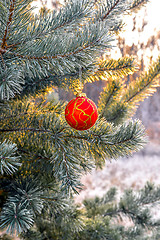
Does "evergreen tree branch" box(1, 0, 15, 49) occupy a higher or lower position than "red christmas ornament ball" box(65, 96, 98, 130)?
higher

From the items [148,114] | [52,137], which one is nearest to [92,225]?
[52,137]

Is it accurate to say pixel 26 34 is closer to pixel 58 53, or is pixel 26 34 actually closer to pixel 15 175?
pixel 58 53

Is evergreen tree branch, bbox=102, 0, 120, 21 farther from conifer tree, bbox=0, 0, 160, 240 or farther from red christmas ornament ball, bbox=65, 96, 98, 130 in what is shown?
red christmas ornament ball, bbox=65, 96, 98, 130

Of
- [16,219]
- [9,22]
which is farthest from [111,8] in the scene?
[16,219]

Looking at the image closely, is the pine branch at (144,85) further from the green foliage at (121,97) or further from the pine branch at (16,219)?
the pine branch at (16,219)

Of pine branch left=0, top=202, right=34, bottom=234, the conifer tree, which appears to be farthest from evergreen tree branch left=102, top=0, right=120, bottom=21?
pine branch left=0, top=202, right=34, bottom=234

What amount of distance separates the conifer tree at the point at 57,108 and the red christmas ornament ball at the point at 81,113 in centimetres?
5

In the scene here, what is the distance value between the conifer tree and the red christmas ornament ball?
0.05 metres

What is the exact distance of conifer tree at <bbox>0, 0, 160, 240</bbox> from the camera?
0.40 metres

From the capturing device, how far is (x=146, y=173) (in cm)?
379

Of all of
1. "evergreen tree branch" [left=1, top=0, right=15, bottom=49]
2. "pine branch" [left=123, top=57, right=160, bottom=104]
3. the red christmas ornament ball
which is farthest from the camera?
"pine branch" [left=123, top=57, right=160, bottom=104]

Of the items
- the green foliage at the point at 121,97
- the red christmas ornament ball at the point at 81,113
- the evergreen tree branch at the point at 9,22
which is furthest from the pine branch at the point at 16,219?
the green foliage at the point at 121,97

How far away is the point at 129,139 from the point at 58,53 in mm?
279

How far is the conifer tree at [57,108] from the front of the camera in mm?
405
